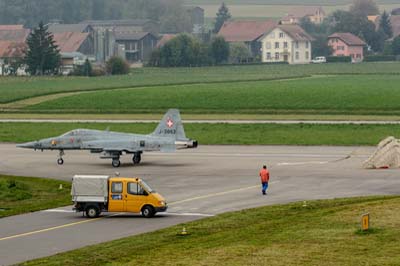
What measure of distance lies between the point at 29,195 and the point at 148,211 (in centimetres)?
944

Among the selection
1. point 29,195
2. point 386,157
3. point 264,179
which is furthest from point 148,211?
point 386,157

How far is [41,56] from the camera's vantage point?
17612cm

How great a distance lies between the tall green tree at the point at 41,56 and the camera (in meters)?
176

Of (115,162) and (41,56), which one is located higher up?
(41,56)

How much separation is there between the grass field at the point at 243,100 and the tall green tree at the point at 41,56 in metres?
45.0

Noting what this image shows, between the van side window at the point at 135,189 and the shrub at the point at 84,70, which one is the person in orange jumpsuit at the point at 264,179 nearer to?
the van side window at the point at 135,189

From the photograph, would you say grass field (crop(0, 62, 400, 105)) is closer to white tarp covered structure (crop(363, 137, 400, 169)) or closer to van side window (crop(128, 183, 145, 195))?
white tarp covered structure (crop(363, 137, 400, 169))

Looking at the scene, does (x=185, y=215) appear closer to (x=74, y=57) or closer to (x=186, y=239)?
(x=186, y=239)

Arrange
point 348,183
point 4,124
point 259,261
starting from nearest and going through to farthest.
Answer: point 259,261, point 348,183, point 4,124

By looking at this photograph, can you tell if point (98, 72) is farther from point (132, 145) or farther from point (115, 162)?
point (132, 145)

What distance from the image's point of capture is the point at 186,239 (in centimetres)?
4025

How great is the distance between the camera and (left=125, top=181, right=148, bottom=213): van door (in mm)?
46594

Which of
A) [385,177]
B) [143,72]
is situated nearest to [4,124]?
[385,177]

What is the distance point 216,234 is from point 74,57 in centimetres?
16004
